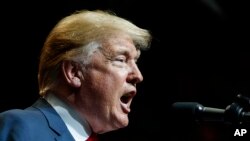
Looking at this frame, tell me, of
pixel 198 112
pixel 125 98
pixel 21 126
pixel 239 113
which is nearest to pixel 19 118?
pixel 21 126

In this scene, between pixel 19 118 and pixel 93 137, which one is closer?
pixel 19 118

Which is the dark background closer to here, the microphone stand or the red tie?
the red tie

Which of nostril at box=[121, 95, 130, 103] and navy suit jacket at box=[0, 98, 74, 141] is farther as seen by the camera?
nostril at box=[121, 95, 130, 103]

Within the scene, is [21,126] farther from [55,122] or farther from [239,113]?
[239,113]

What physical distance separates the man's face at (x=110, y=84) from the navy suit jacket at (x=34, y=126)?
0.54 ft

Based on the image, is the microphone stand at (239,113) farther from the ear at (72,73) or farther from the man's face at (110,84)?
the ear at (72,73)

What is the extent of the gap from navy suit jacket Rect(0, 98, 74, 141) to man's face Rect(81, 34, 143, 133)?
17 centimetres

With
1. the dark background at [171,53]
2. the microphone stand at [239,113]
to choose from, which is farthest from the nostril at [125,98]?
the dark background at [171,53]

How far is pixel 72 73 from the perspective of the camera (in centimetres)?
228

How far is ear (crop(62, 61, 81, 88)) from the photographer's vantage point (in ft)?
7.39

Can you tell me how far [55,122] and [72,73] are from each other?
26 centimetres

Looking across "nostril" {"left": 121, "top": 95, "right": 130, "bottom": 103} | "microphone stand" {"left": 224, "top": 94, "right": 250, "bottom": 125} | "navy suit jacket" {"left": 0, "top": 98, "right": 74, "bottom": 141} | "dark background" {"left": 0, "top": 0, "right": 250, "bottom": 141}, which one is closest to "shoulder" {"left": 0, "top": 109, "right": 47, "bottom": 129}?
"navy suit jacket" {"left": 0, "top": 98, "right": 74, "bottom": 141}

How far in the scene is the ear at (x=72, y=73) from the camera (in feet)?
7.39

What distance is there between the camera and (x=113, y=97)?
2.24 metres
